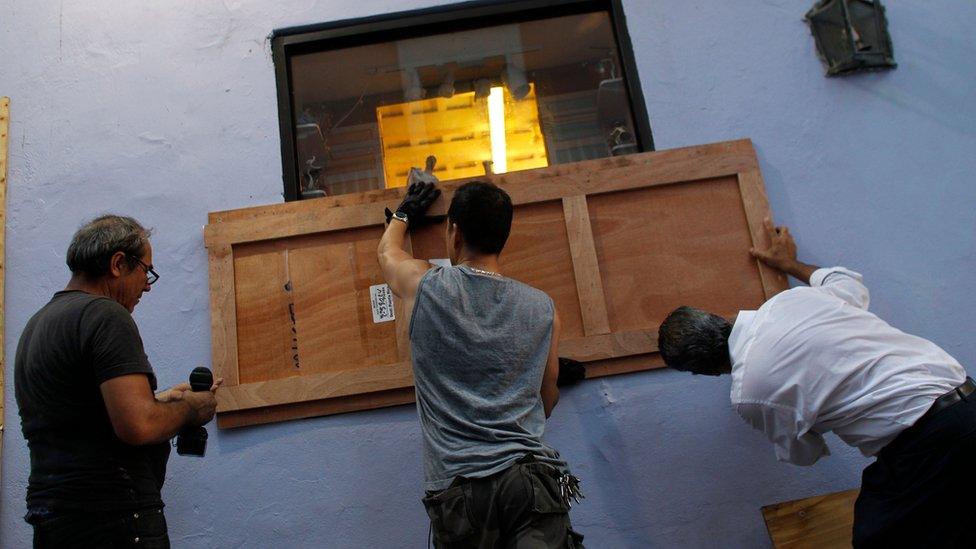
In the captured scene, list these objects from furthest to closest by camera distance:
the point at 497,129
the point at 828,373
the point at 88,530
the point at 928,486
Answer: the point at 497,129 < the point at 828,373 < the point at 928,486 < the point at 88,530

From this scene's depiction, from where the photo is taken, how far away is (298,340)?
2805 mm

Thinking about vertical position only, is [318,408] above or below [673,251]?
below

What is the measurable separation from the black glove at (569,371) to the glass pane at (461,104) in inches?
33.6

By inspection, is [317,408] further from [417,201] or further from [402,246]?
[417,201]

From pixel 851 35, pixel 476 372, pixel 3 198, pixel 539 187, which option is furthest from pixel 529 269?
pixel 3 198

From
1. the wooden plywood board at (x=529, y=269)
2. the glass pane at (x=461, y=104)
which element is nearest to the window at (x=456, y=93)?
the glass pane at (x=461, y=104)

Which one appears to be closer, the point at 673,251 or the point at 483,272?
the point at 483,272

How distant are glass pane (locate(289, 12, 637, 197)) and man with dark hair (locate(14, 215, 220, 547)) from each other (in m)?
1.20

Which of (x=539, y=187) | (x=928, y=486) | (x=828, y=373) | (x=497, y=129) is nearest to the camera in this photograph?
(x=928, y=486)

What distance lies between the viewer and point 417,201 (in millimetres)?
2773

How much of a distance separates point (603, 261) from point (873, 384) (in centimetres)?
106

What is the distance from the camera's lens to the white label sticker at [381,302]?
2826 millimetres

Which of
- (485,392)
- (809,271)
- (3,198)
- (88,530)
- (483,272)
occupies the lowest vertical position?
(88,530)

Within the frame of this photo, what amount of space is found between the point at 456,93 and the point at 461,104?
6cm
